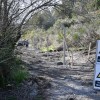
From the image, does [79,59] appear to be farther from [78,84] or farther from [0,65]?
[0,65]

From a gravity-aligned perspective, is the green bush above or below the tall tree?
below

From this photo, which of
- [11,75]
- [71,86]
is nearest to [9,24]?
[11,75]

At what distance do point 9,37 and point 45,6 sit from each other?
3935 mm

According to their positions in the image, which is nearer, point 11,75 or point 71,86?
point 11,75

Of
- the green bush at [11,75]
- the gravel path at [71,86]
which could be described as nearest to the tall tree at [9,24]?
the green bush at [11,75]

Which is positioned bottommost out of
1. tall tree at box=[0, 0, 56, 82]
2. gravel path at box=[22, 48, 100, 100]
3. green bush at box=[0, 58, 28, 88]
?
gravel path at box=[22, 48, 100, 100]

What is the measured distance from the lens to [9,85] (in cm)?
1154

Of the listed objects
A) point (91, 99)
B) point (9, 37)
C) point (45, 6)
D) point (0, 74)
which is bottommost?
point (91, 99)

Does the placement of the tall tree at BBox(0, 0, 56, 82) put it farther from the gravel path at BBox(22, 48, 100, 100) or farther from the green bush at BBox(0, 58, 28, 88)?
the gravel path at BBox(22, 48, 100, 100)

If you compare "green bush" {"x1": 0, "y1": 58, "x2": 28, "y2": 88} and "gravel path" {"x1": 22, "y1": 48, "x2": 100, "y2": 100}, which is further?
"green bush" {"x1": 0, "y1": 58, "x2": 28, "y2": 88}

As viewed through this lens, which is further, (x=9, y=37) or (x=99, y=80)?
(x=9, y=37)

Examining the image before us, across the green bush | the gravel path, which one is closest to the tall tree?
the green bush

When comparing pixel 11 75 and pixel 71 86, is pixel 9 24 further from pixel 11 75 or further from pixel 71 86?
pixel 71 86

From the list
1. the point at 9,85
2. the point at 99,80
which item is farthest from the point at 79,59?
the point at 99,80
